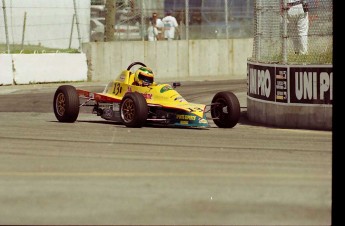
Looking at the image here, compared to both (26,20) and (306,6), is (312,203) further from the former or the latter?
(26,20)

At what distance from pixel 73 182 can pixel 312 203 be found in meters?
2.61

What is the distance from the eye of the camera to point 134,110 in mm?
16219

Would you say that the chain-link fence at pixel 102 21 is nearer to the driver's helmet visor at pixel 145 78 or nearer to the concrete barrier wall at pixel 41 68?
the concrete barrier wall at pixel 41 68

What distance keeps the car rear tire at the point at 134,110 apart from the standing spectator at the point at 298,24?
2952 mm

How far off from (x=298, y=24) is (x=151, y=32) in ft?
50.4

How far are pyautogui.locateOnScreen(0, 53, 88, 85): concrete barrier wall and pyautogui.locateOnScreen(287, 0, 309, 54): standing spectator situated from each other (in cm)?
1157

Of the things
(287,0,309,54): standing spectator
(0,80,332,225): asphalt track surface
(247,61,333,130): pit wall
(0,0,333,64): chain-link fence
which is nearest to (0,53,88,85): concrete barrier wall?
(0,0,333,64): chain-link fence

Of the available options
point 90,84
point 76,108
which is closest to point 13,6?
point 90,84

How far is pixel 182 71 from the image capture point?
3186cm

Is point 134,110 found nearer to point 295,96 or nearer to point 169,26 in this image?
point 295,96

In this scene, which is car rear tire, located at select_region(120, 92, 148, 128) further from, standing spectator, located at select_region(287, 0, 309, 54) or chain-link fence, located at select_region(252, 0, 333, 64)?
standing spectator, located at select_region(287, 0, 309, 54)

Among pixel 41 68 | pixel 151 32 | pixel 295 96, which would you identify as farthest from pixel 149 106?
pixel 151 32

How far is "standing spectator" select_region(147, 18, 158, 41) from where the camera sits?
106 ft

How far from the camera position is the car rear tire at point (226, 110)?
54.1 feet
